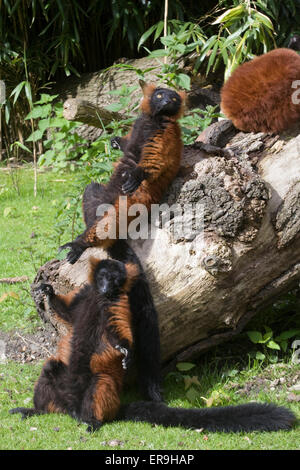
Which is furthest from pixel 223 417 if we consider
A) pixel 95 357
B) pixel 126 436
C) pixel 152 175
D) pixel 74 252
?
pixel 152 175

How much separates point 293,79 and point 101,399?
258 cm

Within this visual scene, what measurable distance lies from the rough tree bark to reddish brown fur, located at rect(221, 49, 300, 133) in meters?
0.17

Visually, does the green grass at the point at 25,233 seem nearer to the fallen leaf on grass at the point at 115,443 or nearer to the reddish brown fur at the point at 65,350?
the reddish brown fur at the point at 65,350

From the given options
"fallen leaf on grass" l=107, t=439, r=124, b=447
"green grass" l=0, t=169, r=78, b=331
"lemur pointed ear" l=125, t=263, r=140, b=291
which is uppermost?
"lemur pointed ear" l=125, t=263, r=140, b=291

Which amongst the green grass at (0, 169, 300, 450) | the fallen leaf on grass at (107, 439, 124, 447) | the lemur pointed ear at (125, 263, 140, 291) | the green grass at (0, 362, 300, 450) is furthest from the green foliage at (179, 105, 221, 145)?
the fallen leaf on grass at (107, 439, 124, 447)

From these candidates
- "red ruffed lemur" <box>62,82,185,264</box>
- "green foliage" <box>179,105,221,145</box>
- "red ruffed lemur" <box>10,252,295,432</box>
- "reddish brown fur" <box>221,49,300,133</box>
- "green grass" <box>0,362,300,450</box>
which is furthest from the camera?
"green foliage" <box>179,105,221,145</box>

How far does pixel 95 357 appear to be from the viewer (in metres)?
3.75

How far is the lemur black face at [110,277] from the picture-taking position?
12.3 feet

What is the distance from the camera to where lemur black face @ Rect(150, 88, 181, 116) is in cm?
421

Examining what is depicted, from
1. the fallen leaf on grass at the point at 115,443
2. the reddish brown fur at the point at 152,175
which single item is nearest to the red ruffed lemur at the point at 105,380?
the fallen leaf on grass at the point at 115,443

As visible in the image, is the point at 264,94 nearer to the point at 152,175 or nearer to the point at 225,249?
the point at 152,175

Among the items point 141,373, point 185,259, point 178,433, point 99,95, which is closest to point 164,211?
point 185,259

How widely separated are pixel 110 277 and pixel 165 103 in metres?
1.27

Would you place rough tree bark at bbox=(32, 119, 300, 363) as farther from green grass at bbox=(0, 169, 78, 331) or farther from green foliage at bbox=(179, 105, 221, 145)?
green grass at bbox=(0, 169, 78, 331)
